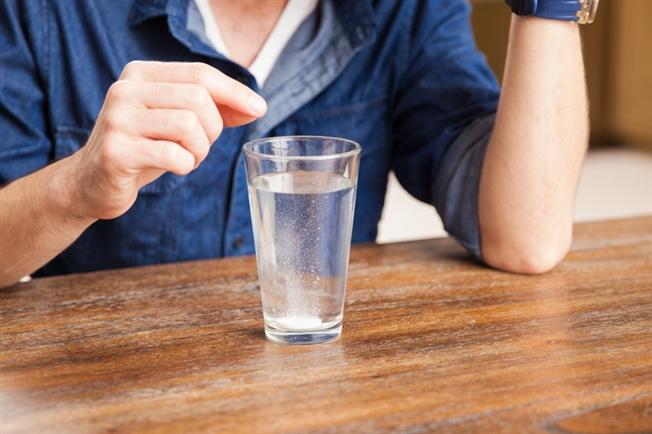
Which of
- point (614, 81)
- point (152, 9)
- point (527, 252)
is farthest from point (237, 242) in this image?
point (614, 81)

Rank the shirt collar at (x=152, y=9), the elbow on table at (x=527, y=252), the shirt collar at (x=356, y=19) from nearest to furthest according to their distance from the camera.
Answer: the elbow on table at (x=527, y=252) → the shirt collar at (x=152, y=9) → the shirt collar at (x=356, y=19)

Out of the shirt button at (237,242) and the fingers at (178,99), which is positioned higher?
the fingers at (178,99)

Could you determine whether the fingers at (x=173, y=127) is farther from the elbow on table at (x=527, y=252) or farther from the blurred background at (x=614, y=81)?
the blurred background at (x=614, y=81)

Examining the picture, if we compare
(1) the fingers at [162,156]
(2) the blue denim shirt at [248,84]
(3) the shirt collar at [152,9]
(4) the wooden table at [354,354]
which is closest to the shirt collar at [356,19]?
(2) the blue denim shirt at [248,84]

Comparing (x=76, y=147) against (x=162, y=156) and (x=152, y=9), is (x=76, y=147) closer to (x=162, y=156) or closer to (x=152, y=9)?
(x=152, y=9)

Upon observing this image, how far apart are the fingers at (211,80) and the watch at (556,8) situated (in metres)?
0.42

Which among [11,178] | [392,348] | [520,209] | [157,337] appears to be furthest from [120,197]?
[520,209]

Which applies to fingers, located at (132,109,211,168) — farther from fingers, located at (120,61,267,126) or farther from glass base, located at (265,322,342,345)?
glass base, located at (265,322,342,345)

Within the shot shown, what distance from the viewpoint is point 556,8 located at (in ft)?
3.76

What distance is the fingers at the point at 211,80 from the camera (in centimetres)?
86

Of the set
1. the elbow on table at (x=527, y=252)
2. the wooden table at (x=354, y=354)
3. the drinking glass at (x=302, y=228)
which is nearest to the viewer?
A: the wooden table at (x=354, y=354)

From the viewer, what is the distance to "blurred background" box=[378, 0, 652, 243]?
456cm

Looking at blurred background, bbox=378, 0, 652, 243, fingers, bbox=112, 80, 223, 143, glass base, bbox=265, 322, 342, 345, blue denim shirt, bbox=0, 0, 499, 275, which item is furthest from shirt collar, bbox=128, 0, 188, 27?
blurred background, bbox=378, 0, 652, 243

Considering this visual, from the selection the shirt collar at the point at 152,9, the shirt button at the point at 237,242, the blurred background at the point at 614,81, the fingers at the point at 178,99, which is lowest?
the blurred background at the point at 614,81
